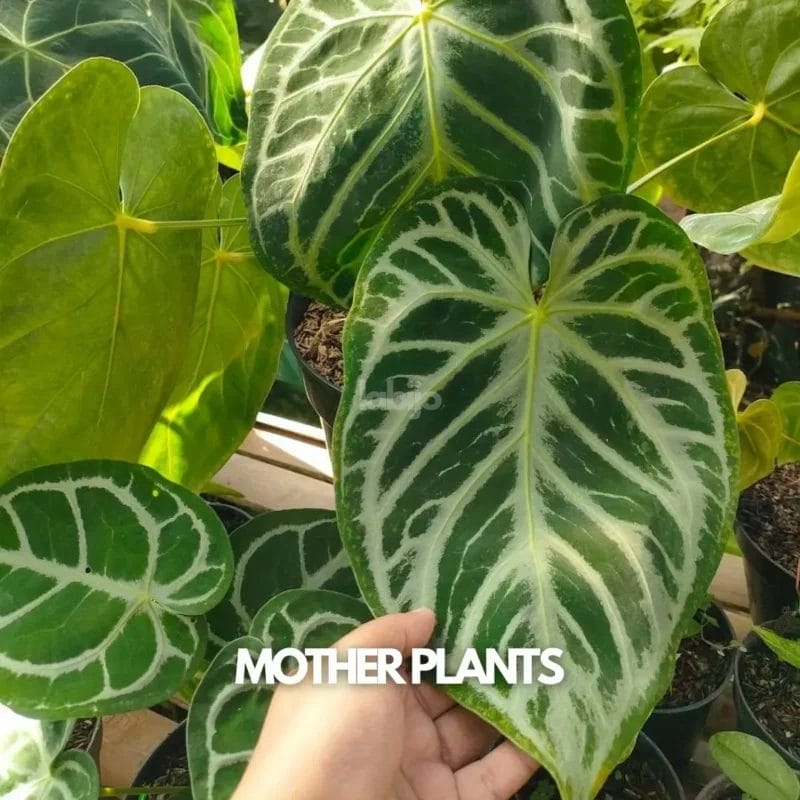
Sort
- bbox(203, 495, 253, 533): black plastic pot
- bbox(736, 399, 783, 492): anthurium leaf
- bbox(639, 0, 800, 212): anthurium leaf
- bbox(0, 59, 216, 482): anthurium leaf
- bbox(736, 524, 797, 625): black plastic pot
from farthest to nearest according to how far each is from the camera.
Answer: bbox(203, 495, 253, 533): black plastic pot
bbox(736, 524, 797, 625): black plastic pot
bbox(736, 399, 783, 492): anthurium leaf
bbox(639, 0, 800, 212): anthurium leaf
bbox(0, 59, 216, 482): anthurium leaf

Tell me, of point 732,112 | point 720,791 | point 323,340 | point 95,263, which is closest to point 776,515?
point 720,791

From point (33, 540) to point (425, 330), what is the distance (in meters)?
0.35

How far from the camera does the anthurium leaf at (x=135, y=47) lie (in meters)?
0.75

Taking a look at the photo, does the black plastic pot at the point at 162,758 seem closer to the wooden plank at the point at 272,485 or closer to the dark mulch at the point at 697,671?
the wooden plank at the point at 272,485

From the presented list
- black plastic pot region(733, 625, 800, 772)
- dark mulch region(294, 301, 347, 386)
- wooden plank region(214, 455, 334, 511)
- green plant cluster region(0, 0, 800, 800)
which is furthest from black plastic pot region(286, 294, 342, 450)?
black plastic pot region(733, 625, 800, 772)

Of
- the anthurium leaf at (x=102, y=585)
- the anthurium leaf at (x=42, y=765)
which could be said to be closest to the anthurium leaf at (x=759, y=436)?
the anthurium leaf at (x=102, y=585)

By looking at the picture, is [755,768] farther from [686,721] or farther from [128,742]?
[128,742]

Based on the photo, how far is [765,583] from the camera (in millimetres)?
955

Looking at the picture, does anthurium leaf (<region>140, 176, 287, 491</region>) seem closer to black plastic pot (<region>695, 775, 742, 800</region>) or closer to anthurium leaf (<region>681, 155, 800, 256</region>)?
anthurium leaf (<region>681, 155, 800, 256</region>)

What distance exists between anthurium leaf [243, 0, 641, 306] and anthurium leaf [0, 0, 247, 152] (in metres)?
0.27

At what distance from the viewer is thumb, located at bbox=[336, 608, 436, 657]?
0.49 m

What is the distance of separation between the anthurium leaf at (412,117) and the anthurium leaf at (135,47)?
273 millimetres

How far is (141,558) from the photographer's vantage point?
0.64m

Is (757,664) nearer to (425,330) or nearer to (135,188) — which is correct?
(425,330)
